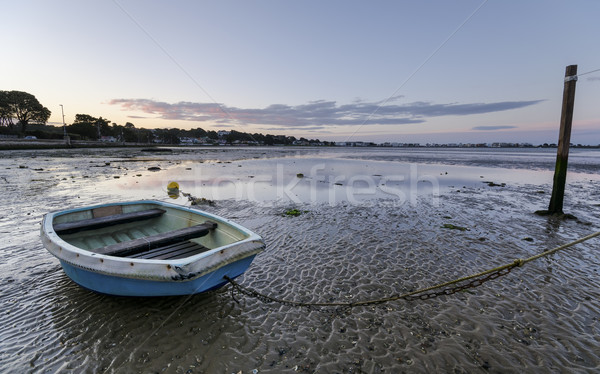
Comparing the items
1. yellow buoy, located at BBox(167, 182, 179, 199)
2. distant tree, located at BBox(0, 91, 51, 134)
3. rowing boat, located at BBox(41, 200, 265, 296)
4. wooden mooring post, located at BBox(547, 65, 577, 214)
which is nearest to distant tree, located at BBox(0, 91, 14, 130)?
distant tree, located at BBox(0, 91, 51, 134)

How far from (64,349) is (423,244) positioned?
330 inches

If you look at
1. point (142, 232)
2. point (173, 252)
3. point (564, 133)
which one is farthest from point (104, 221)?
point (564, 133)

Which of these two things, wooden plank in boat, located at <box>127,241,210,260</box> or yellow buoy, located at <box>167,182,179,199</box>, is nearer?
wooden plank in boat, located at <box>127,241,210,260</box>

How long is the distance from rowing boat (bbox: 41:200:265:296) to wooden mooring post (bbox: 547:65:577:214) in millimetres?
12758

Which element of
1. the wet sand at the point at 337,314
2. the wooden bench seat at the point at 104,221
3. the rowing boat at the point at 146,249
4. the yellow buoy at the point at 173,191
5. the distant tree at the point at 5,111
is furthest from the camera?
the distant tree at the point at 5,111

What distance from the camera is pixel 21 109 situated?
7862cm

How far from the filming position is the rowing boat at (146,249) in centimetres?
397

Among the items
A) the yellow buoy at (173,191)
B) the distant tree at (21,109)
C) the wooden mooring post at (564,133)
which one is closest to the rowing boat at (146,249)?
the yellow buoy at (173,191)

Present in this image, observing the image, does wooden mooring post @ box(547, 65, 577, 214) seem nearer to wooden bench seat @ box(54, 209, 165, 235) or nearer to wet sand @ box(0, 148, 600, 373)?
wet sand @ box(0, 148, 600, 373)

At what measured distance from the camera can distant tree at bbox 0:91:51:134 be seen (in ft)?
244

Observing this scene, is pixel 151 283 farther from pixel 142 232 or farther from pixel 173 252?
pixel 142 232

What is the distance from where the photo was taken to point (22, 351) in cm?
374

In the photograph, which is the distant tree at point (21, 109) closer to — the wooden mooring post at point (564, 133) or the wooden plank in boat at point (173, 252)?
the wooden plank in boat at point (173, 252)

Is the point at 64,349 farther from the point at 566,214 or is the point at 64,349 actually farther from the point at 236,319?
the point at 566,214
